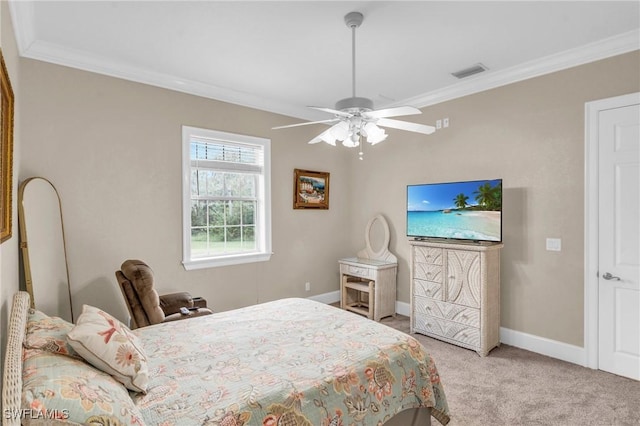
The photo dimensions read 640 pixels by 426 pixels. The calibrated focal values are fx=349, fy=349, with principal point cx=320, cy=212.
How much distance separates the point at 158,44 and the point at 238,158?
1.60 metres

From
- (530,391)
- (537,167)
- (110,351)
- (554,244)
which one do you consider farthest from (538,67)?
(110,351)

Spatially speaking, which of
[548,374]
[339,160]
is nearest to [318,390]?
[548,374]

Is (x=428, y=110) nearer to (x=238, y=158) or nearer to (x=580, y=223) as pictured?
(x=580, y=223)

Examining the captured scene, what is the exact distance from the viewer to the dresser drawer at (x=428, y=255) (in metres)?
3.78

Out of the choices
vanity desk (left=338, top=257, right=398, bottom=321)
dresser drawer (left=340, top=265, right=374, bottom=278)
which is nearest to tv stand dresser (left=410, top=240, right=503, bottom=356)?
vanity desk (left=338, top=257, right=398, bottom=321)

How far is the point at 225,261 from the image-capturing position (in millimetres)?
4117

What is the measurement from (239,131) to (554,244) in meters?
3.57

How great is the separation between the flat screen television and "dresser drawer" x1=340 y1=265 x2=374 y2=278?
769 mm

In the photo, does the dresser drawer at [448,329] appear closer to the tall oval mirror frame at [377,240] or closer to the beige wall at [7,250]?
the tall oval mirror frame at [377,240]

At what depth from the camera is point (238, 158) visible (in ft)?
14.1

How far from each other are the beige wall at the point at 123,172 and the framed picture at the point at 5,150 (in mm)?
981

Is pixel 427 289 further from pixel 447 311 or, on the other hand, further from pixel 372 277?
pixel 372 277

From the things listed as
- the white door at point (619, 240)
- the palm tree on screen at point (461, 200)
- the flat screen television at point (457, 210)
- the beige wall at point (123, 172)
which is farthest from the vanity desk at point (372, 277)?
the white door at point (619, 240)

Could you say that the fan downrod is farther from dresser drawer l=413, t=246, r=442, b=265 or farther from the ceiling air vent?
dresser drawer l=413, t=246, r=442, b=265
